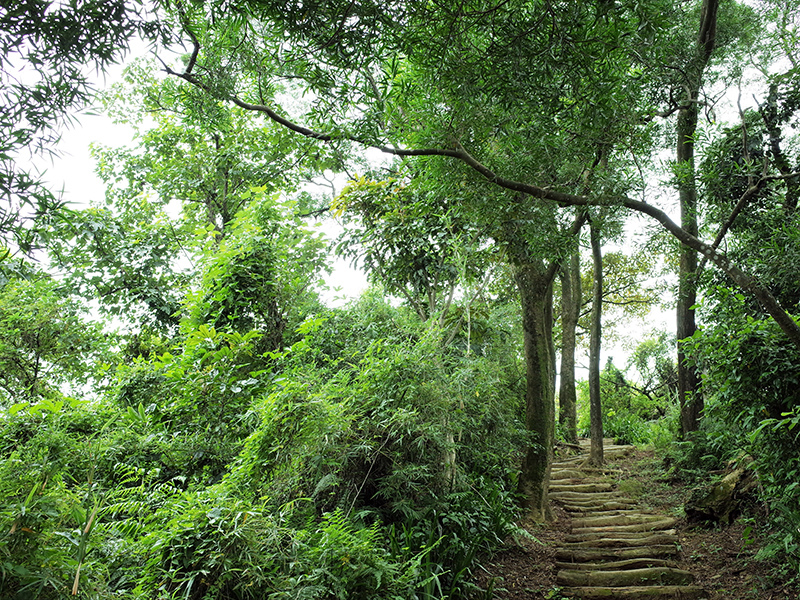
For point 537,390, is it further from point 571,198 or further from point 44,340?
point 44,340

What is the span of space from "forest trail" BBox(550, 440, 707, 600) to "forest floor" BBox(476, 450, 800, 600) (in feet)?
0.44

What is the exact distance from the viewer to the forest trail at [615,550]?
170 inches

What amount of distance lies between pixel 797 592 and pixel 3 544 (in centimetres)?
494

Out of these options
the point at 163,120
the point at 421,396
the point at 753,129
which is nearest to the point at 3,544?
the point at 421,396

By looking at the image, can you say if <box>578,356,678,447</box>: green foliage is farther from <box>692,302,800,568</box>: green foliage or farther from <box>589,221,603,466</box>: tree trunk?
<box>692,302,800,568</box>: green foliage

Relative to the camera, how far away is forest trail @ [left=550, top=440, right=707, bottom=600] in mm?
4328

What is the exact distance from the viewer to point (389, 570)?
2.96 metres

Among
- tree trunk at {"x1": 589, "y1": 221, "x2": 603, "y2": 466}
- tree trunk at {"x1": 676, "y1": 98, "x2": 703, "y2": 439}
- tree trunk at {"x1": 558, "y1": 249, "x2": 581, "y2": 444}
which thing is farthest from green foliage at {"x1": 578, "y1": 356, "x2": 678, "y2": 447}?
tree trunk at {"x1": 676, "y1": 98, "x2": 703, "y2": 439}

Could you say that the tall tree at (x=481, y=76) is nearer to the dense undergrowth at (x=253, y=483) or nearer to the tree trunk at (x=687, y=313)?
the dense undergrowth at (x=253, y=483)

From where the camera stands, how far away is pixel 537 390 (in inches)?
259

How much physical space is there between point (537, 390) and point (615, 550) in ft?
6.71

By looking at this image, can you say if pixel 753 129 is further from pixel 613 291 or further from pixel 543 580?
pixel 613 291

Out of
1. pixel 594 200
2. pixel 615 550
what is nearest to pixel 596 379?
pixel 615 550

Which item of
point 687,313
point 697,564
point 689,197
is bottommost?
point 697,564
